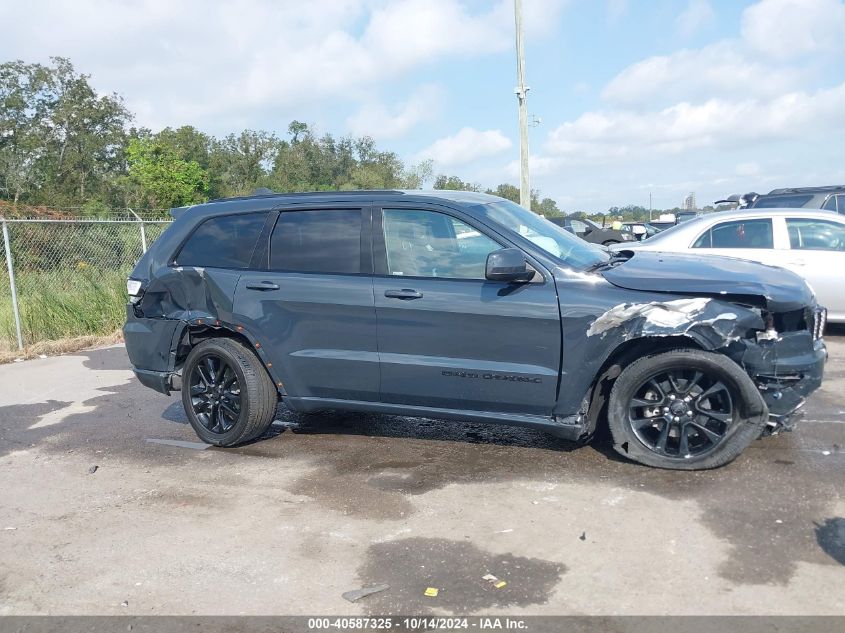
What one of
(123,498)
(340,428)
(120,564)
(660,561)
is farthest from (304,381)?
(660,561)

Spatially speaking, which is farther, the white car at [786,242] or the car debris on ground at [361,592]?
the white car at [786,242]

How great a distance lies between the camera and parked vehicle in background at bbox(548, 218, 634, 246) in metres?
20.6

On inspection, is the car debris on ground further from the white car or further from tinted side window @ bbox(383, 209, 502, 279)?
the white car

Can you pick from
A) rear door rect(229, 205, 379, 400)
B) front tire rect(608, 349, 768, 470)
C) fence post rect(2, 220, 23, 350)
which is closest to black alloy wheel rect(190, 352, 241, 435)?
rear door rect(229, 205, 379, 400)

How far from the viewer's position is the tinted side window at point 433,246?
496 cm

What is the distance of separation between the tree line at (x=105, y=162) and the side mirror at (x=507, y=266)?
114ft

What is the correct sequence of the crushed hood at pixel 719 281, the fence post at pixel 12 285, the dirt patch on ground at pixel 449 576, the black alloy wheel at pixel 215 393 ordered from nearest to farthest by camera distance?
the dirt patch on ground at pixel 449 576 → the crushed hood at pixel 719 281 → the black alloy wheel at pixel 215 393 → the fence post at pixel 12 285

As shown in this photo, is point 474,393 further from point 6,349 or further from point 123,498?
point 6,349

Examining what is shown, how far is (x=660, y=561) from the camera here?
3.63 m

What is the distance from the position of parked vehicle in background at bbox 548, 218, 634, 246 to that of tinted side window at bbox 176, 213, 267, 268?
15.0 metres

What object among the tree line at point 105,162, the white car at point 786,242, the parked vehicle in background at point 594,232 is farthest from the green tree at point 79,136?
the white car at point 786,242

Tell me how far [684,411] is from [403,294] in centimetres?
191

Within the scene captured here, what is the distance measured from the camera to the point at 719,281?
454cm

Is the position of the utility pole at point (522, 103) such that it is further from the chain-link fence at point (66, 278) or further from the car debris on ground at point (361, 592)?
the car debris on ground at point (361, 592)
